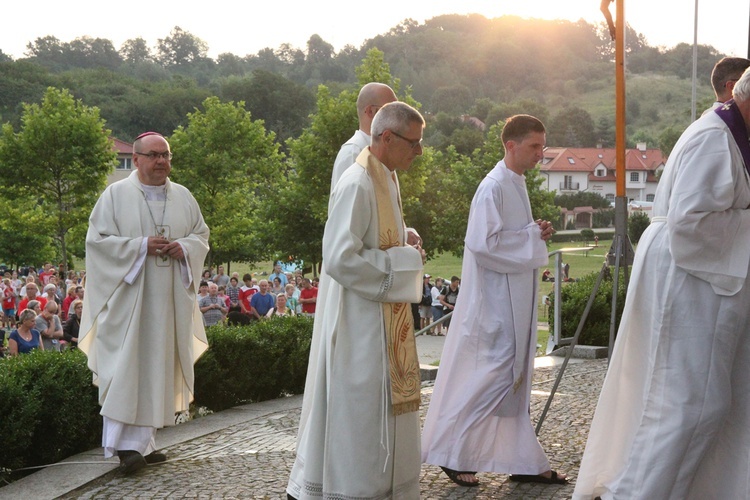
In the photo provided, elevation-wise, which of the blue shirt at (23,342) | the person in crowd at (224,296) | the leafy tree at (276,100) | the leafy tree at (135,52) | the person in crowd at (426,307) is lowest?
the person in crowd at (426,307)

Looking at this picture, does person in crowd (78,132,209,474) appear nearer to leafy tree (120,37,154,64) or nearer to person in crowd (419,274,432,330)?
person in crowd (419,274,432,330)

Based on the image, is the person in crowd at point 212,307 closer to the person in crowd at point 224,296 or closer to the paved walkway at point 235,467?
the person in crowd at point 224,296

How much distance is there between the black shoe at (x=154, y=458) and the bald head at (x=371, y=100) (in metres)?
2.46

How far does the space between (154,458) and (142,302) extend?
101 cm

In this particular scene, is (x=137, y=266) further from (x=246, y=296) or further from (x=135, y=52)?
(x=135, y=52)

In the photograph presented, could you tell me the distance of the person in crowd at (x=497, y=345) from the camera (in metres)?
5.64

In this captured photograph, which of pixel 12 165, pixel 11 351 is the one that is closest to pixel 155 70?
pixel 12 165

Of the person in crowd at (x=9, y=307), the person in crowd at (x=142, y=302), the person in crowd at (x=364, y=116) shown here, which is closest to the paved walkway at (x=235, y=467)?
the person in crowd at (x=142, y=302)

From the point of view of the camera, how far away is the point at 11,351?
41.2 ft

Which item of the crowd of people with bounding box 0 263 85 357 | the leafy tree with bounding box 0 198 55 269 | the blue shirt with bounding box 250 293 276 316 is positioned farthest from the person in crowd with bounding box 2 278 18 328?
the leafy tree with bounding box 0 198 55 269

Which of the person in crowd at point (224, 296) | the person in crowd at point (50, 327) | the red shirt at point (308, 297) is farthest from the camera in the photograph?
the red shirt at point (308, 297)

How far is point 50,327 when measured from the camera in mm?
14766

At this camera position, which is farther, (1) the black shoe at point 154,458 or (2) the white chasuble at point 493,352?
(1) the black shoe at point 154,458

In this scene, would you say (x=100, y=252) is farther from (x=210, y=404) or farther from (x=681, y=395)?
(x=681, y=395)
